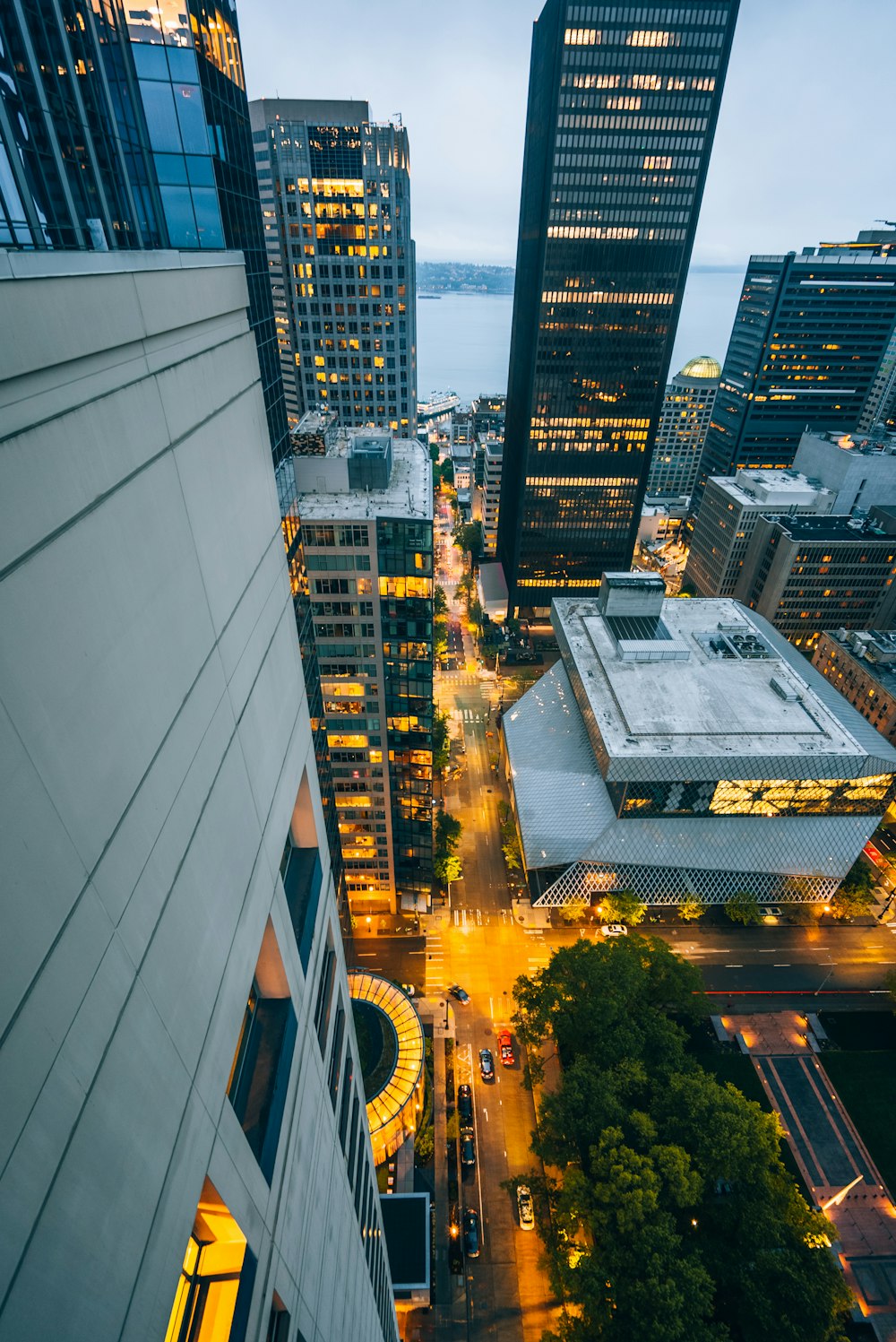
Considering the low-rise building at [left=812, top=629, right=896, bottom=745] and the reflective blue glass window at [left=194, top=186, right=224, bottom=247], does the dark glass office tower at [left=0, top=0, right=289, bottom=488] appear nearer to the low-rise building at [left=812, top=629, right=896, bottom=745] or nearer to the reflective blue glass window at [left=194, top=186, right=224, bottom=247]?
the reflective blue glass window at [left=194, top=186, right=224, bottom=247]

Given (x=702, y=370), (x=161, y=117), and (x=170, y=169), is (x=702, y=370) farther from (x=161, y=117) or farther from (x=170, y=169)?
(x=161, y=117)

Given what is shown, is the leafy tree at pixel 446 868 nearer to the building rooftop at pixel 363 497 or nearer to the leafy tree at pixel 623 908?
the leafy tree at pixel 623 908

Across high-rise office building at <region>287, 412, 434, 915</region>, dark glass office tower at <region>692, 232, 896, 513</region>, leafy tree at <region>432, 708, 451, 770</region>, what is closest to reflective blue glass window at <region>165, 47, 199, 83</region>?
high-rise office building at <region>287, 412, 434, 915</region>

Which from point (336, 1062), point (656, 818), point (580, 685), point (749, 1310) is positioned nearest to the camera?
point (336, 1062)

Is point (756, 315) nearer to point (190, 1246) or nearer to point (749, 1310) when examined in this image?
point (749, 1310)

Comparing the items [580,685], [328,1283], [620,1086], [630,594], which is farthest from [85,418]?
[630,594]

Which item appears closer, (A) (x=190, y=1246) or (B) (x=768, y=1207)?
(A) (x=190, y=1246)

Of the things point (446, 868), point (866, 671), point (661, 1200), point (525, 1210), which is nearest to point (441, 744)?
point (446, 868)
